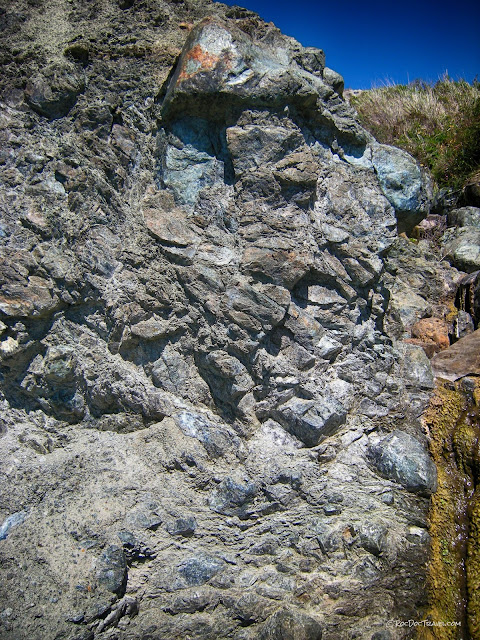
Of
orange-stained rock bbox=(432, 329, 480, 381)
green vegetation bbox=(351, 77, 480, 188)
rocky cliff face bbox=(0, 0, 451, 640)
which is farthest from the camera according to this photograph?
green vegetation bbox=(351, 77, 480, 188)

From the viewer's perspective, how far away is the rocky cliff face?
2.96m

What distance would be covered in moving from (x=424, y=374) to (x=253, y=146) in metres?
2.29

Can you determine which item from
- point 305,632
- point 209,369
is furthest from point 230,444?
point 305,632

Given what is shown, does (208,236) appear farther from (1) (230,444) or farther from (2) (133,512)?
(2) (133,512)

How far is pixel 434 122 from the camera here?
7410 mm

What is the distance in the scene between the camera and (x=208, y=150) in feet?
12.5

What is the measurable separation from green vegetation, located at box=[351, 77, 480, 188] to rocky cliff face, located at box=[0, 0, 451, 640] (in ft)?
10.2

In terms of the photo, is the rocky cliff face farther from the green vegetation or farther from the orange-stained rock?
the green vegetation

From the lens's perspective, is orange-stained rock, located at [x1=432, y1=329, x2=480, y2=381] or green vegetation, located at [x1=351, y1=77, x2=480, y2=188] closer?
orange-stained rock, located at [x1=432, y1=329, x2=480, y2=381]

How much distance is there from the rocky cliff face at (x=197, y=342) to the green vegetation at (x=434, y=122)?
311 cm

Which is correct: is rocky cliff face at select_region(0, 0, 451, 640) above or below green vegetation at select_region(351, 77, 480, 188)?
below

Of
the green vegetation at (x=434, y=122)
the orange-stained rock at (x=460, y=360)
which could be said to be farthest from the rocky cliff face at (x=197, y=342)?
the green vegetation at (x=434, y=122)

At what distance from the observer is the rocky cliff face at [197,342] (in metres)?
2.96

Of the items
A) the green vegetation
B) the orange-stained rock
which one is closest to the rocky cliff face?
the orange-stained rock
